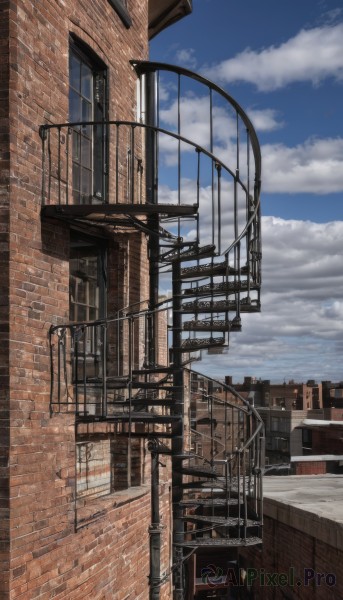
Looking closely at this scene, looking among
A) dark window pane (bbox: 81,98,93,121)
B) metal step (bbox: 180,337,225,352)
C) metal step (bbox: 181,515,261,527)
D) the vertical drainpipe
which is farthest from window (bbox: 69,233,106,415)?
metal step (bbox: 181,515,261,527)

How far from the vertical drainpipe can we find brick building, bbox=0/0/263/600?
Answer: 0.07 feet

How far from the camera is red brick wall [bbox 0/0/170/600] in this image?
5367mm

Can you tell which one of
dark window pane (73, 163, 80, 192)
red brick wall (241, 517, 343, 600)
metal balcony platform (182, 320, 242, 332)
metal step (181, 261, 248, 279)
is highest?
dark window pane (73, 163, 80, 192)

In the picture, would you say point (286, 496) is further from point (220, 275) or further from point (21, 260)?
point (21, 260)

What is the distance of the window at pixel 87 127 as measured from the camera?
726cm

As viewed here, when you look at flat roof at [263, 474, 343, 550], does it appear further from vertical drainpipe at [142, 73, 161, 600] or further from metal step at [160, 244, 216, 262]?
metal step at [160, 244, 216, 262]

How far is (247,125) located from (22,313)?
4319mm

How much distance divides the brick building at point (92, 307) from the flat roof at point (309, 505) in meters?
1.49

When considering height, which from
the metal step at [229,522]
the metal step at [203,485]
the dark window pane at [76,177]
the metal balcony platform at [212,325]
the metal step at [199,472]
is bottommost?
the metal step at [229,522]

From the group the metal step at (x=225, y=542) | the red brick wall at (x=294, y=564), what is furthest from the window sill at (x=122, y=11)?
the red brick wall at (x=294, y=564)

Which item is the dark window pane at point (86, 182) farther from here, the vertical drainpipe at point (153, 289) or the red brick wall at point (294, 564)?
the red brick wall at point (294, 564)

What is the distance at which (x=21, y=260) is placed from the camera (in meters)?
5.54

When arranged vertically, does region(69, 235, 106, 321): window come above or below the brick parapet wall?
above

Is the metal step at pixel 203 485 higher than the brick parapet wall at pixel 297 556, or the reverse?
the metal step at pixel 203 485
